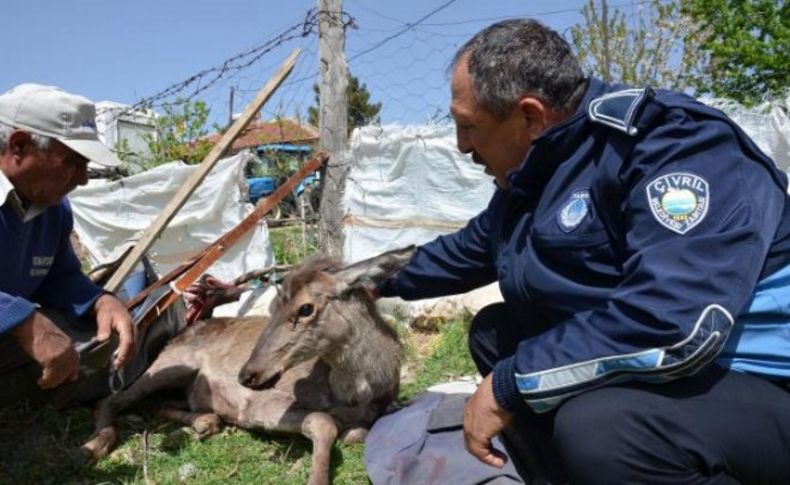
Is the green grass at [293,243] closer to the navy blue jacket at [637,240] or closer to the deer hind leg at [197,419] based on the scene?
the deer hind leg at [197,419]

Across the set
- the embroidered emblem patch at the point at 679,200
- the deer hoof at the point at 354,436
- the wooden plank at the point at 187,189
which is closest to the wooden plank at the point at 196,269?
the wooden plank at the point at 187,189

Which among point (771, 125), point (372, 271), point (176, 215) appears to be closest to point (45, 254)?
point (372, 271)

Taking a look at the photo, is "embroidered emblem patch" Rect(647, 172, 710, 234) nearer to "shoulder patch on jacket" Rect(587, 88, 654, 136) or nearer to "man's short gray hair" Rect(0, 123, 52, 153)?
"shoulder patch on jacket" Rect(587, 88, 654, 136)

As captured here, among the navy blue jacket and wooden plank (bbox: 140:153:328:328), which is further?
wooden plank (bbox: 140:153:328:328)

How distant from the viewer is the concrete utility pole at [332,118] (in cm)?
605

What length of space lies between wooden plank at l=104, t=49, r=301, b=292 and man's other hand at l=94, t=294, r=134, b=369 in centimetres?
68

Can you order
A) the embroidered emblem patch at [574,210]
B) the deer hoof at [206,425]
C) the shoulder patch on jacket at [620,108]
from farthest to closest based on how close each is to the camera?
the deer hoof at [206,425], the embroidered emblem patch at [574,210], the shoulder patch on jacket at [620,108]

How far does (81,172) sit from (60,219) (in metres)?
0.63

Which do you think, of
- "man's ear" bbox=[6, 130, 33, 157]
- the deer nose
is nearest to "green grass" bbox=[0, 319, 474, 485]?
the deer nose

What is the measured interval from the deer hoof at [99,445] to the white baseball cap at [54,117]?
1.54 metres

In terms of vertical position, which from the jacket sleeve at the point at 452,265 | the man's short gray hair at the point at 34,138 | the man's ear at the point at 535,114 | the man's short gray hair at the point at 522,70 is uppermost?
the man's short gray hair at the point at 522,70

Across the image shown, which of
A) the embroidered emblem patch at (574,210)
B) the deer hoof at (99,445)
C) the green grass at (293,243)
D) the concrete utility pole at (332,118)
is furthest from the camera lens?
the green grass at (293,243)

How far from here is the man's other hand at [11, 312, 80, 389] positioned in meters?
3.01

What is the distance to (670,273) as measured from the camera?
199 cm
